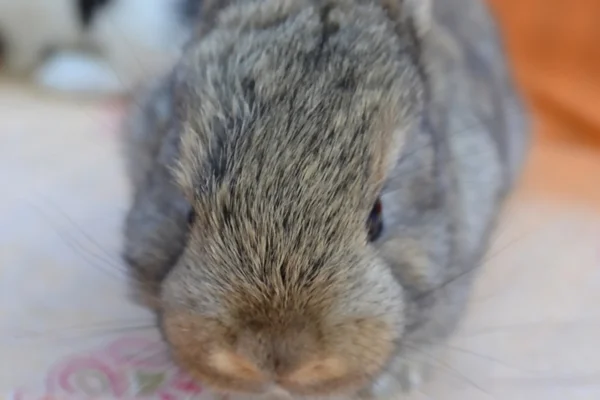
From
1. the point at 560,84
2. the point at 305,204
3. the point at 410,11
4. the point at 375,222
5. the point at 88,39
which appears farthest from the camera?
the point at 88,39

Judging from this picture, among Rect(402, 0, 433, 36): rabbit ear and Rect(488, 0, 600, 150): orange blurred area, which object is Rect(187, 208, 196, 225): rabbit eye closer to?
Rect(402, 0, 433, 36): rabbit ear

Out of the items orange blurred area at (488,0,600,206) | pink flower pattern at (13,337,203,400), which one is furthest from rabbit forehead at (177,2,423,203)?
orange blurred area at (488,0,600,206)

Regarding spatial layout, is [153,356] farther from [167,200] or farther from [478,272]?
[478,272]

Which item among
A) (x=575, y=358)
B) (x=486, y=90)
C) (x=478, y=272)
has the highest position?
(x=486, y=90)

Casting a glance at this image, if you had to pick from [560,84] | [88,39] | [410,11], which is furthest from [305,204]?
[88,39]

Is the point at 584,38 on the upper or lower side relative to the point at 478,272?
upper

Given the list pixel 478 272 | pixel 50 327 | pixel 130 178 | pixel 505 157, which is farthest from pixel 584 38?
pixel 50 327

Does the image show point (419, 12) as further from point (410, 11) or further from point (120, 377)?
point (120, 377)
